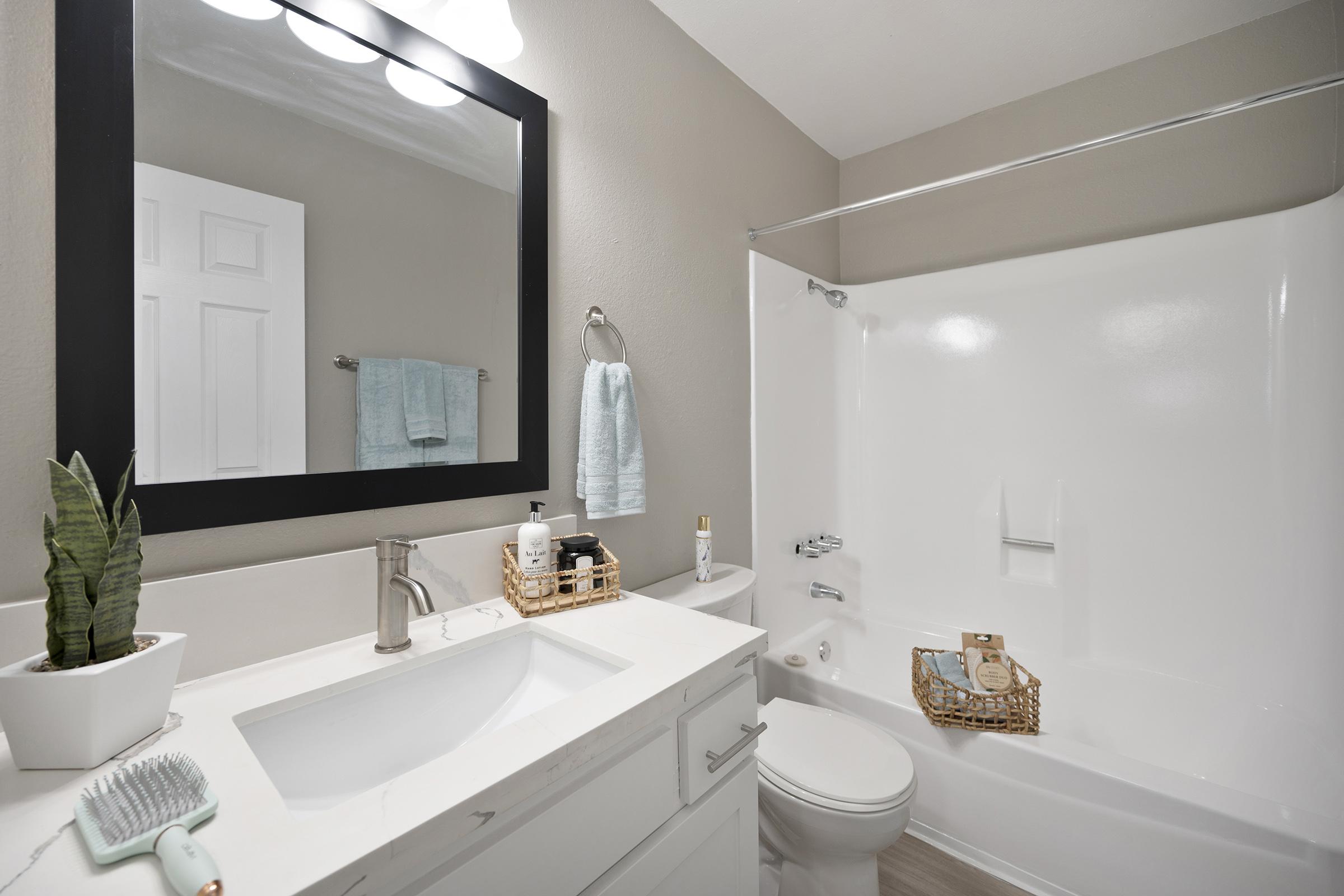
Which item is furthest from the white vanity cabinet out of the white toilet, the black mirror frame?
the black mirror frame

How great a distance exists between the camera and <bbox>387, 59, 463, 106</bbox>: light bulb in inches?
42.5

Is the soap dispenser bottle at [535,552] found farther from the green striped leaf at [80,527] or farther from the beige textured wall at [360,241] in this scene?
the green striped leaf at [80,527]

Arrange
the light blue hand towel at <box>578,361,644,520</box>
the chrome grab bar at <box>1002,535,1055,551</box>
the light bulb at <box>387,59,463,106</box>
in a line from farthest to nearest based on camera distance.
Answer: the chrome grab bar at <box>1002,535,1055,551</box>
the light blue hand towel at <box>578,361,644,520</box>
the light bulb at <box>387,59,463,106</box>

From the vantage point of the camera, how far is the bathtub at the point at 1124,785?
120 cm

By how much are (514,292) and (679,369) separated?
0.59 metres

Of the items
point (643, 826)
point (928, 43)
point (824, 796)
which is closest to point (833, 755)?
point (824, 796)

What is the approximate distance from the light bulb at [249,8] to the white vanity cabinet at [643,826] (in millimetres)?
1227

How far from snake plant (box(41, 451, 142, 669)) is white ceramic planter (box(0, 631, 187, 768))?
2 cm

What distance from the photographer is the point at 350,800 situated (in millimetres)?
584

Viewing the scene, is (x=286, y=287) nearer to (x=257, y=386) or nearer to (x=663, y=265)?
(x=257, y=386)

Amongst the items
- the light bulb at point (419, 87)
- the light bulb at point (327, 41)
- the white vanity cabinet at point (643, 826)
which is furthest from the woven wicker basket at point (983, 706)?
the light bulb at point (327, 41)

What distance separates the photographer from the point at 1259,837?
3.85ft

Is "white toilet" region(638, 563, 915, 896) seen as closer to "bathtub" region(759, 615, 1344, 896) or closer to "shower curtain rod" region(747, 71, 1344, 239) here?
"bathtub" region(759, 615, 1344, 896)

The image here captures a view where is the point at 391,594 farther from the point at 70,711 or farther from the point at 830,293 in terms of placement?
the point at 830,293
